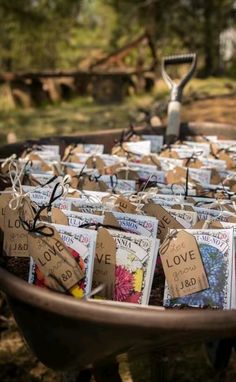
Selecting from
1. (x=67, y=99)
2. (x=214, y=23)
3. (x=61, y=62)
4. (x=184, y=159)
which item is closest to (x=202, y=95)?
(x=67, y=99)

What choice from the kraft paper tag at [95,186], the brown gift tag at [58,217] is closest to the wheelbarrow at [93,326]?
the brown gift tag at [58,217]

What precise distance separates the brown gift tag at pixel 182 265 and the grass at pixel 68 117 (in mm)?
5189

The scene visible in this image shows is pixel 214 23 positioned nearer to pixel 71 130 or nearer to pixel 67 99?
pixel 67 99

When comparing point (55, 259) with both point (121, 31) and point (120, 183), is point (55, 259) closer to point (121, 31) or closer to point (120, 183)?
point (120, 183)

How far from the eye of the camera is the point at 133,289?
3.67 feet

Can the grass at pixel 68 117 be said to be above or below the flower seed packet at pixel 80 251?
below

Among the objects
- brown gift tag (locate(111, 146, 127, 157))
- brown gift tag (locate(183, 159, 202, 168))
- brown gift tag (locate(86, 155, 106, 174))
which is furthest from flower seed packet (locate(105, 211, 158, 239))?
brown gift tag (locate(111, 146, 127, 157))

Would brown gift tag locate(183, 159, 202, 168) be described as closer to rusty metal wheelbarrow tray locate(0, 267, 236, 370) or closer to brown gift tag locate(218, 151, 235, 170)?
brown gift tag locate(218, 151, 235, 170)

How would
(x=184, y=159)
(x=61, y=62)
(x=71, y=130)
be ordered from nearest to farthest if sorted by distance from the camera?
(x=184, y=159), (x=71, y=130), (x=61, y=62)

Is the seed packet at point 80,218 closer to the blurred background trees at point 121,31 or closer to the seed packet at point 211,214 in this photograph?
the seed packet at point 211,214

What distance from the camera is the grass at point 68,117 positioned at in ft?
22.4

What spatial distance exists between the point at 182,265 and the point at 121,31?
48.1 feet

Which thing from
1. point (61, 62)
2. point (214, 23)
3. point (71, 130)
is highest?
point (214, 23)

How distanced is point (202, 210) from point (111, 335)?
53 centimetres
